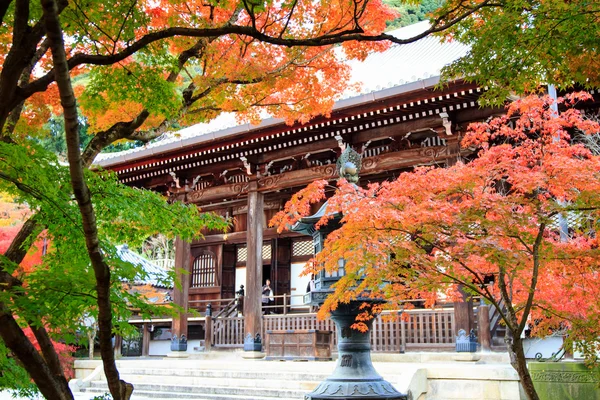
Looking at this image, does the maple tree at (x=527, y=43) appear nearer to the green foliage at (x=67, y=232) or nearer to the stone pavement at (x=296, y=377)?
the green foliage at (x=67, y=232)

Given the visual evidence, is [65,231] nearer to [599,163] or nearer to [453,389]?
[599,163]

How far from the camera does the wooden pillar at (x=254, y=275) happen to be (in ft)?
42.5

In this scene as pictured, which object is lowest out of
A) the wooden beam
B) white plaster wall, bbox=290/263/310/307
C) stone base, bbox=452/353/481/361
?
stone base, bbox=452/353/481/361

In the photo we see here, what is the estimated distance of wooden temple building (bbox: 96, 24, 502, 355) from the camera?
35.9 ft

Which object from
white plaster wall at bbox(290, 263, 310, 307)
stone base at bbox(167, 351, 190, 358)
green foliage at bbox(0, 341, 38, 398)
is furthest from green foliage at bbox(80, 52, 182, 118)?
white plaster wall at bbox(290, 263, 310, 307)

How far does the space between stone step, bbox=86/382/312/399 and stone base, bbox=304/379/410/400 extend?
12.2 ft

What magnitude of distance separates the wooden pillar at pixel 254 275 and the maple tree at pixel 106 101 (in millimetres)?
4358

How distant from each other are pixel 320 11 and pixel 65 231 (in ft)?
14.9

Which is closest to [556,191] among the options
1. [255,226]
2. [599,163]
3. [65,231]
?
[599,163]

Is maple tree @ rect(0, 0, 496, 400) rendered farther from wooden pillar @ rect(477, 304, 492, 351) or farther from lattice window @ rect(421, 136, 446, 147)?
wooden pillar @ rect(477, 304, 492, 351)

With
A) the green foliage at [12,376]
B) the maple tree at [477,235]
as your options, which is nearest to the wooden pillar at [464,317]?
the maple tree at [477,235]

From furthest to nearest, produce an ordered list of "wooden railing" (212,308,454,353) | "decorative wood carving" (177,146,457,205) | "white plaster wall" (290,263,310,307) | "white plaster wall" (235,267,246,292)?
"white plaster wall" (235,267,246,292) < "white plaster wall" (290,263,310,307) < "decorative wood carving" (177,146,457,205) < "wooden railing" (212,308,454,353)

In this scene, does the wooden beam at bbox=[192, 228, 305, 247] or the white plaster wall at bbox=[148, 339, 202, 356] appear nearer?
the wooden beam at bbox=[192, 228, 305, 247]

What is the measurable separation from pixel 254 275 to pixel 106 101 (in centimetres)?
761
